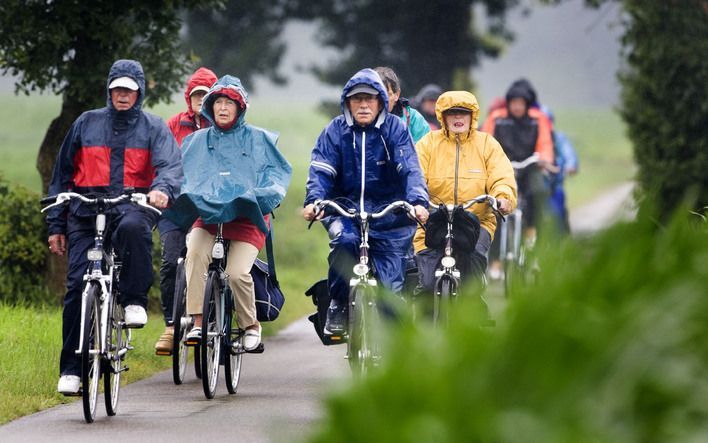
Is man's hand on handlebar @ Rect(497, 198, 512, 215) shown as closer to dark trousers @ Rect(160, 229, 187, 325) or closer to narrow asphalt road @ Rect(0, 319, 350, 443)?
narrow asphalt road @ Rect(0, 319, 350, 443)

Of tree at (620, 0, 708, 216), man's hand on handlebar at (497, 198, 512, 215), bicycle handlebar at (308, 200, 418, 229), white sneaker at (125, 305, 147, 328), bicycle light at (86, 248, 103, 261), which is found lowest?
white sneaker at (125, 305, 147, 328)

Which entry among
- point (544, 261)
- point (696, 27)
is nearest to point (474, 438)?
point (544, 261)

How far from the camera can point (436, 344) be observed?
441cm

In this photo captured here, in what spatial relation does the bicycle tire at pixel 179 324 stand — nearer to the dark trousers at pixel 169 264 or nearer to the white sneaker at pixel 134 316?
the dark trousers at pixel 169 264

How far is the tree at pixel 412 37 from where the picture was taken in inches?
1460

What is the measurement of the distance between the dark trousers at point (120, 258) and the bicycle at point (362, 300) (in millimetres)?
1008

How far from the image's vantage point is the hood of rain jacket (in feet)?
34.4

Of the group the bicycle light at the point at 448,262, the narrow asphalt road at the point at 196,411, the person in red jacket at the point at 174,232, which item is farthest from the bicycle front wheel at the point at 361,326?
the person in red jacket at the point at 174,232

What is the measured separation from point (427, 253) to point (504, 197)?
63 centimetres

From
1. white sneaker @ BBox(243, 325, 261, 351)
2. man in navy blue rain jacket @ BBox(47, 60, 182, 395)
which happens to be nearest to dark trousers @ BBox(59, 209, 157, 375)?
man in navy blue rain jacket @ BBox(47, 60, 182, 395)

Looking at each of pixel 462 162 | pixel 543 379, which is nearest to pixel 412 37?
pixel 462 162

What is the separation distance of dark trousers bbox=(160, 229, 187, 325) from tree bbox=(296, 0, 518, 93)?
984 inches

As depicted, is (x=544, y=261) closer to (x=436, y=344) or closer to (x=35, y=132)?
(x=436, y=344)

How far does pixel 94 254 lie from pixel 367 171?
5.93 ft
